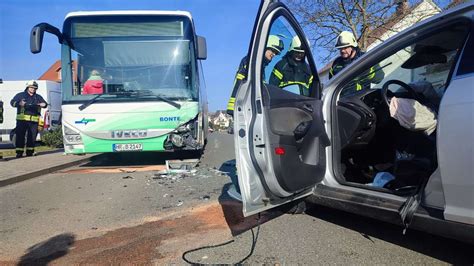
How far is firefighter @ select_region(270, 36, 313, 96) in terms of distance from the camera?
12.2ft

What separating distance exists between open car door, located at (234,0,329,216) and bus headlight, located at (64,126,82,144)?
5.09m

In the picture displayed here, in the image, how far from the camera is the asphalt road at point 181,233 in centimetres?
308

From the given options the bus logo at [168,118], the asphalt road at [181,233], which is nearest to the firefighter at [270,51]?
the asphalt road at [181,233]

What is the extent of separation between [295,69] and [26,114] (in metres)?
8.83

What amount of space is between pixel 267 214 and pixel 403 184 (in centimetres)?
147

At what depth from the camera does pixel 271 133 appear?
305 cm

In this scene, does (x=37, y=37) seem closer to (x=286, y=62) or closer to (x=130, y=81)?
(x=130, y=81)

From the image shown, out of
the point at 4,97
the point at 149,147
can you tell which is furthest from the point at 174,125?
the point at 4,97

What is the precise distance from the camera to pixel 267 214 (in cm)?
422

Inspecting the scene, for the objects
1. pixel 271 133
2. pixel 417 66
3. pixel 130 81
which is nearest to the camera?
pixel 271 133

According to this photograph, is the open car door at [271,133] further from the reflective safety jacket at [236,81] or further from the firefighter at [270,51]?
the reflective safety jacket at [236,81]

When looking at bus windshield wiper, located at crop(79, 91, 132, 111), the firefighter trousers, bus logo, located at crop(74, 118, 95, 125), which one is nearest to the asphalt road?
bus logo, located at crop(74, 118, 95, 125)

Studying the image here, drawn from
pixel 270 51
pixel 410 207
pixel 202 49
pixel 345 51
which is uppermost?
pixel 202 49

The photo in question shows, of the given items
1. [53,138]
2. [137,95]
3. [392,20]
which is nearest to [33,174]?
[137,95]
